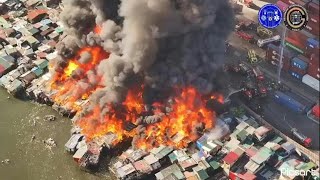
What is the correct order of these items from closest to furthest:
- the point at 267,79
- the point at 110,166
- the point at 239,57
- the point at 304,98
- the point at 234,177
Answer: the point at 234,177 < the point at 110,166 < the point at 304,98 < the point at 267,79 < the point at 239,57

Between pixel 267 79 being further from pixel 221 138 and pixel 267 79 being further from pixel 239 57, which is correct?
pixel 221 138

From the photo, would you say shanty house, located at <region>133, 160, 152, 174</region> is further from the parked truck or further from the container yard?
the parked truck

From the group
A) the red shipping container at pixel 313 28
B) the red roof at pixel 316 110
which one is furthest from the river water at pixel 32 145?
the red shipping container at pixel 313 28

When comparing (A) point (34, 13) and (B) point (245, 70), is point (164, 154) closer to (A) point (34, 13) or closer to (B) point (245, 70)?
(B) point (245, 70)

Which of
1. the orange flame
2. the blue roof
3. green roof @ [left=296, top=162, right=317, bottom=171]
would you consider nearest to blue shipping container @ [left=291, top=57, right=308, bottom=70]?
green roof @ [left=296, top=162, right=317, bottom=171]

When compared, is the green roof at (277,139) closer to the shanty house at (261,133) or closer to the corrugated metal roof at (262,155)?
the shanty house at (261,133)

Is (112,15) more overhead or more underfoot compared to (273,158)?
more overhead

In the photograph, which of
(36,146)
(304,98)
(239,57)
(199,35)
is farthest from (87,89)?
(304,98)
